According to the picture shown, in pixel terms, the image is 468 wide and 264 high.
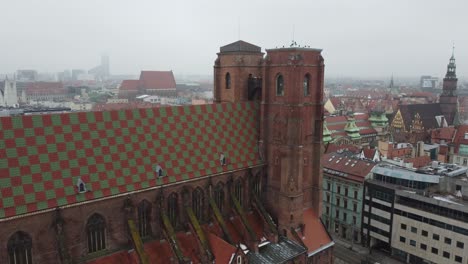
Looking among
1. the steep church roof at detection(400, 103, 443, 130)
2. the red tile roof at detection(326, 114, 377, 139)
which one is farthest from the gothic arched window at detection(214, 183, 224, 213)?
the steep church roof at detection(400, 103, 443, 130)

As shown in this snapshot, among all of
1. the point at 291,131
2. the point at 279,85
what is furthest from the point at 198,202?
the point at 279,85

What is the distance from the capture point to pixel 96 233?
3422cm

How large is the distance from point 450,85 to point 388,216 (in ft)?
309

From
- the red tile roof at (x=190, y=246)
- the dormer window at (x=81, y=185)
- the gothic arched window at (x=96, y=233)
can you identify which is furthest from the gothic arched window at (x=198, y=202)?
the dormer window at (x=81, y=185)

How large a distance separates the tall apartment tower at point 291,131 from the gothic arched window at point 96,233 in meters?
19.3

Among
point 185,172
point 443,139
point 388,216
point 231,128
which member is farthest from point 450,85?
point 185,172

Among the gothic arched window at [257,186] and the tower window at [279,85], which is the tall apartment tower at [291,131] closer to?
the tower window at [279,85]

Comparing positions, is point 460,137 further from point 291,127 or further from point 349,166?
point 291,127

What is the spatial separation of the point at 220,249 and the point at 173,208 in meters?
6.16

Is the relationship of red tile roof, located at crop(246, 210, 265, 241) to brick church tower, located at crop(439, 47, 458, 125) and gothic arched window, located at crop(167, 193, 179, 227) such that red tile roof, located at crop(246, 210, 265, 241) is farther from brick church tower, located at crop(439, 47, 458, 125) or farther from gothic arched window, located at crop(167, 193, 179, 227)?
brick church tower, located at crop(439, 47, 458, 125)

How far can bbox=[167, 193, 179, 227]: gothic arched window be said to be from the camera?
38531mm

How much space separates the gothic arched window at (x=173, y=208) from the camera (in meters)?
38.5

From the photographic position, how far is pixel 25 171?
101ft

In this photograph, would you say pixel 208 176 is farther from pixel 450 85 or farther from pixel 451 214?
pixel 450 85
